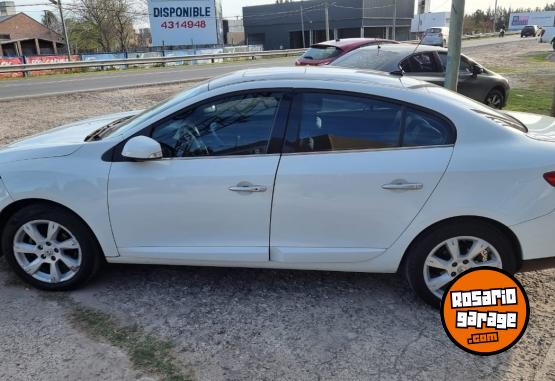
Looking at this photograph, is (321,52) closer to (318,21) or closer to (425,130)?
(425,130)

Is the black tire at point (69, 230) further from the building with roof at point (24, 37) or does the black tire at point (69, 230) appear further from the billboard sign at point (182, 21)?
the building with roof at point (24, 37)

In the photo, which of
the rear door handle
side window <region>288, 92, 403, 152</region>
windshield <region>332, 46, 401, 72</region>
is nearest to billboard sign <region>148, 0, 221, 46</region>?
windshield <region>332, 46, 401, 72</region>

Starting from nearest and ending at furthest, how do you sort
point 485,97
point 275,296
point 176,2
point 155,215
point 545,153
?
point 545,153, point 155,215, point 275,296, point 485,97, point 176,2

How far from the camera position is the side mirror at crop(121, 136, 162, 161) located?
127 inches

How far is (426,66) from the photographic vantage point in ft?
29.7

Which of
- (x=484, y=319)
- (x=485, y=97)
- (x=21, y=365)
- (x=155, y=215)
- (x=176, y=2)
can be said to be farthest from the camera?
(x=176, y=2)

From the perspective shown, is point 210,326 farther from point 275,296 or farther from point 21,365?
point 21,365

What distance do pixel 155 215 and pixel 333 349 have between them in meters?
1.48

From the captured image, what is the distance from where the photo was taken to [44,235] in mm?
3582

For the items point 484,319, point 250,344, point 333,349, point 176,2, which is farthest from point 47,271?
point 176,2

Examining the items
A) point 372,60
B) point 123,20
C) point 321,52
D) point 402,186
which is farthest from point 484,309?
point 123,20

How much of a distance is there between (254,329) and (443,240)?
4.49 ft

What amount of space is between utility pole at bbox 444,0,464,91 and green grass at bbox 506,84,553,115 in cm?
442

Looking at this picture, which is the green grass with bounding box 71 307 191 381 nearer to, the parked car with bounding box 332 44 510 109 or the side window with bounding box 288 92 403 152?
the side window with bounding box 288 92 403 152
